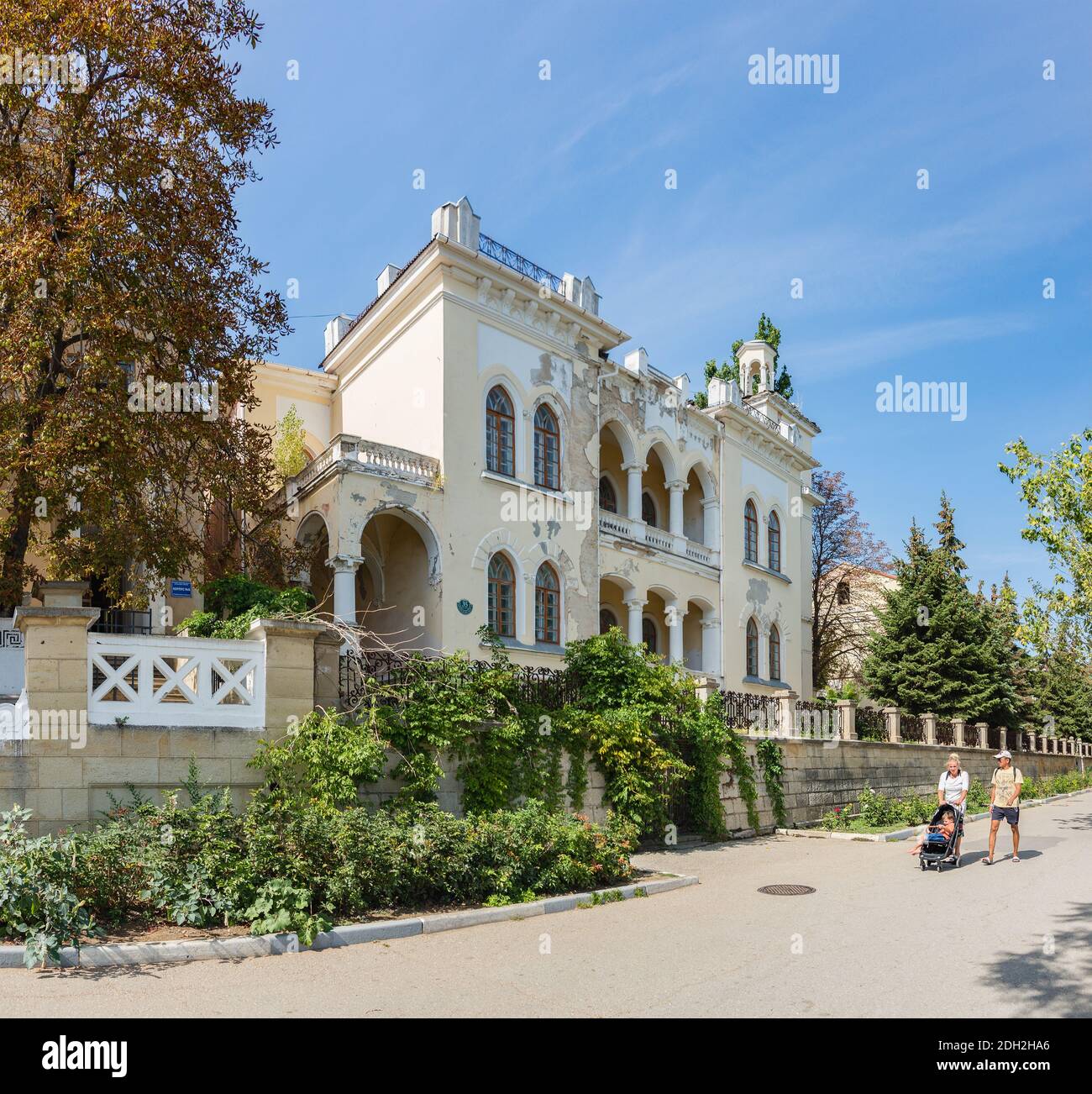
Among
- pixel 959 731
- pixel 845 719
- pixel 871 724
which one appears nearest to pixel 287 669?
pixel 845 719

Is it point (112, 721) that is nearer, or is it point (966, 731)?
point (112, 721)

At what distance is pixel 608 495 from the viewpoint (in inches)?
1104

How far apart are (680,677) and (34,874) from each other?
456 inches

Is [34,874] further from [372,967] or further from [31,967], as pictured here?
[372,967]

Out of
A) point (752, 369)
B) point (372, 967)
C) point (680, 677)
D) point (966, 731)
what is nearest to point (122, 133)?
point (372, 967)

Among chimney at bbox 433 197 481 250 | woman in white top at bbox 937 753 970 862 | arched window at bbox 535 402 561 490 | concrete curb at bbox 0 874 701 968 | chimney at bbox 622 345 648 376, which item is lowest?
concrete curb at bbox 0 874 701 968

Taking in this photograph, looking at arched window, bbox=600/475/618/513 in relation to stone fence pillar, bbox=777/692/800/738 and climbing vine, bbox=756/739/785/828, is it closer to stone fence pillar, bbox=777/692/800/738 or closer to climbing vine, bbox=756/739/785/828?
stone fence pillar, bbox=777/692/800/738

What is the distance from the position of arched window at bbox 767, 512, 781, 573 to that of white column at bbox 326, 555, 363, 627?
17879mm

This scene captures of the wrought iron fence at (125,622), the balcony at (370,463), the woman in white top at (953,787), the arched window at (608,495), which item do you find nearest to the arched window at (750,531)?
the arched window at (608,495)

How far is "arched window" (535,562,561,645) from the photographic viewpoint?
73.3 feet

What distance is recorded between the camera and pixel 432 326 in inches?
830

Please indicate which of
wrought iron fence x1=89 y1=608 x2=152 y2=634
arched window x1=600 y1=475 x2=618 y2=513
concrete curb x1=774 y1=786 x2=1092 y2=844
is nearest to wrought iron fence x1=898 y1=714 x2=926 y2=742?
concrete curb x1=774 y1=786 x2=1092 y2=844

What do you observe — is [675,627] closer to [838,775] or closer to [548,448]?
[838,775]

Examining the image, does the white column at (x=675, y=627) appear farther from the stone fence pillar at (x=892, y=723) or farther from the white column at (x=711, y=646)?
the stone fence pillar at (x=892, y=723)
